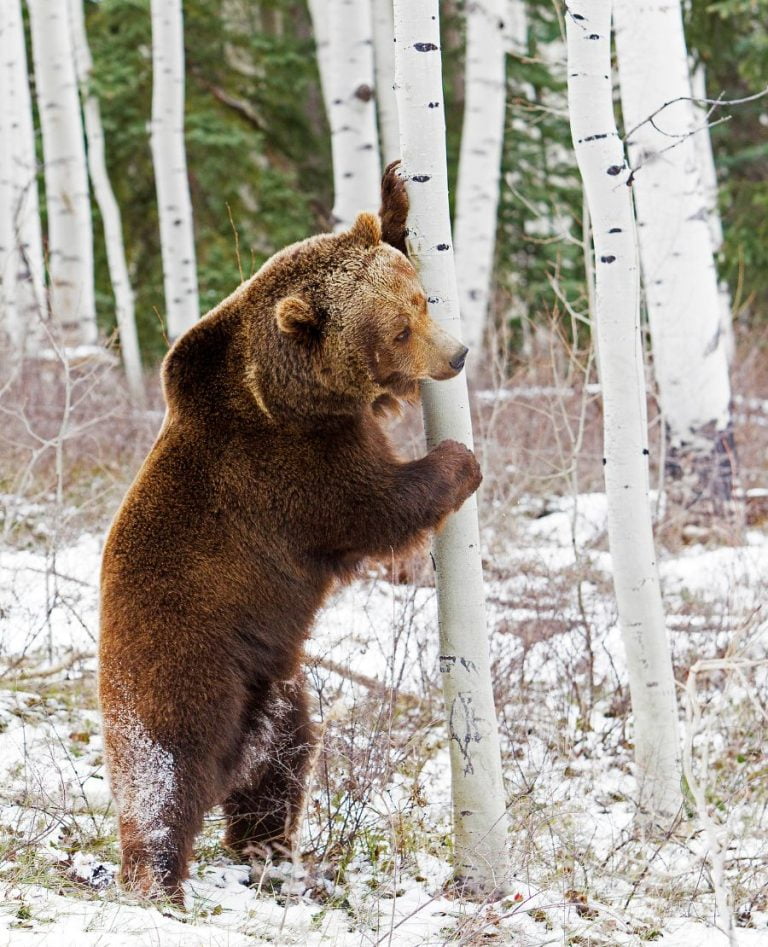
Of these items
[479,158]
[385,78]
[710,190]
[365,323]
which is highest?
[385,78]

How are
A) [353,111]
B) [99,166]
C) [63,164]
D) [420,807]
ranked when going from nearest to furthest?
[420,807], [353,111], [63,164], [99,166]

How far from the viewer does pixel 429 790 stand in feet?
14.6

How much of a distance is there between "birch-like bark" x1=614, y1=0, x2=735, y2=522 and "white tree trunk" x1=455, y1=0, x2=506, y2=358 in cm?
422

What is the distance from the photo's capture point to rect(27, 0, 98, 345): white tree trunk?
11.2 m

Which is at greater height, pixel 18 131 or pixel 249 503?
pixel 18 131

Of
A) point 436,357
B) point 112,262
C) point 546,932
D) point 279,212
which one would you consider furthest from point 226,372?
point 279,212

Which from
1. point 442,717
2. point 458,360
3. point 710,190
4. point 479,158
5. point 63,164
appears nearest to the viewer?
point 458,360

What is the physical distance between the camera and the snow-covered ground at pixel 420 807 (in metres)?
3.15

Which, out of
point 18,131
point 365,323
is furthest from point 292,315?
point 18,131

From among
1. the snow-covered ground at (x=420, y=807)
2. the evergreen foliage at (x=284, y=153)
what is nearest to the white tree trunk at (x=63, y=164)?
the evergreen foliage at (x=284, y=153)

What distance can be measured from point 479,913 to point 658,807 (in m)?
1.12

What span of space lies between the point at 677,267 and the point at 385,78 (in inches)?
306

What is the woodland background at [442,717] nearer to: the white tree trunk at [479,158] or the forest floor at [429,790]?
the forest floor at [429,790]

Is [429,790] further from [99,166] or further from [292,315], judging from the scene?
[99,166]
